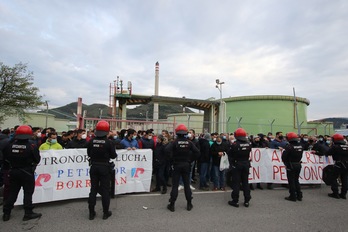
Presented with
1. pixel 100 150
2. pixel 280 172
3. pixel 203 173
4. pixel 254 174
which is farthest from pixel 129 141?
pixel 280 172

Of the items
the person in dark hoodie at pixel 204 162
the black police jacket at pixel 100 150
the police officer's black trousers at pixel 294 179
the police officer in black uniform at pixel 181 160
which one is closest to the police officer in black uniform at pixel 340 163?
the police officer's black trousers at pixel 294 179

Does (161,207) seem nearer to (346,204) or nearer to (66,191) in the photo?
(66,191)

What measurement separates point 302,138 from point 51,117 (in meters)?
38.4

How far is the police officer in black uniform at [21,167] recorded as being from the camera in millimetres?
4281

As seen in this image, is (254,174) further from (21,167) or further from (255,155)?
(21,167)

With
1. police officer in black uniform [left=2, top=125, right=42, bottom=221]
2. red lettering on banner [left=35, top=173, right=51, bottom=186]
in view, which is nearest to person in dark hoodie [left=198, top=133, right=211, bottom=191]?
red lettering on banner [left=35, top=173, right=51, bottom=186]

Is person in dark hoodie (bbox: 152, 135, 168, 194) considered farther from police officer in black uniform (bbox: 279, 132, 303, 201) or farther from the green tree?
the green tree

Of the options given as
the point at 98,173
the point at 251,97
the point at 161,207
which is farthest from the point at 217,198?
the point at 251,97

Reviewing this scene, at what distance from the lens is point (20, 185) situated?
14.6ft

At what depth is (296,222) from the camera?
4.40m

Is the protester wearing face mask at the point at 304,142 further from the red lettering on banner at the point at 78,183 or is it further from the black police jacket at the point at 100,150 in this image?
the red lettering on banner at the point at 78,183

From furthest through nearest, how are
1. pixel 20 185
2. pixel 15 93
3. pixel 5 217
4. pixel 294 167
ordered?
pixel 15 93 → pixel 294 167 → pixel 20 185 → pixel 5 217

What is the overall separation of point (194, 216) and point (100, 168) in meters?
2.28

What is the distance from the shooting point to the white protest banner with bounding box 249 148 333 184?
23.4ft
